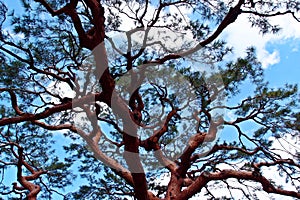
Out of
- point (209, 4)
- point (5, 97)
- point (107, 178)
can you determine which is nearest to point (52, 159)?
point (107, 178)

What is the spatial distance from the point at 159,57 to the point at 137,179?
1.23 meters

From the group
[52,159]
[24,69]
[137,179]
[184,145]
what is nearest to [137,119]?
[137,179]

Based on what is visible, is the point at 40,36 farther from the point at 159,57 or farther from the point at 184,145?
the point at 184,145

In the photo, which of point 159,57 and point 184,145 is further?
point 184,145

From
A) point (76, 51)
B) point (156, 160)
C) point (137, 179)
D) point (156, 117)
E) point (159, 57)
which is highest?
point (76, 51)

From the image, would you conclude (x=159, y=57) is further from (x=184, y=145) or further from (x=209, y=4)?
(x=184, y=145)

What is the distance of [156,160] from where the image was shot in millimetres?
3658

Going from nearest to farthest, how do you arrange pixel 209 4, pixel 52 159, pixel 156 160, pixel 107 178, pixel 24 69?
pixel 209 4, pixel 24 69, pixel 156 160, pixel 107 178, pixel 52 159

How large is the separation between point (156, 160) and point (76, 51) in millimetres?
1382

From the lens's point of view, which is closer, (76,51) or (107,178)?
(76,51)

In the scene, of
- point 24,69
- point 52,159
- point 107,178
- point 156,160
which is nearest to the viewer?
point 24,69

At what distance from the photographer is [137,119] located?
321 cm

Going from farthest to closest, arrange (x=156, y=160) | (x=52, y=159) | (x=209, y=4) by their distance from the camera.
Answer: (x=52, y=159), (x=156, y=160), (x=209, y=4)

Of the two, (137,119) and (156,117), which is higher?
(156,117)
